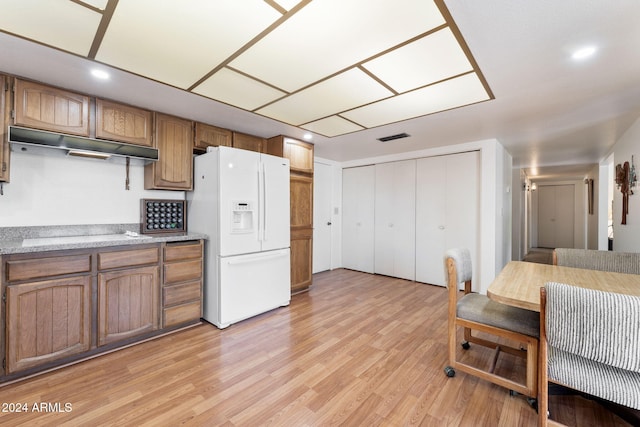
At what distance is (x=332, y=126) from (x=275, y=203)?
45.6 inches

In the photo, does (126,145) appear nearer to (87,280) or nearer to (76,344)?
(87,280)

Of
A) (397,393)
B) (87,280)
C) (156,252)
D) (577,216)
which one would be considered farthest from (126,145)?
(577,216)

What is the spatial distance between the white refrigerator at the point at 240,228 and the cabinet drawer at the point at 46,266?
104cm

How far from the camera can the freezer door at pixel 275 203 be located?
10.5ft

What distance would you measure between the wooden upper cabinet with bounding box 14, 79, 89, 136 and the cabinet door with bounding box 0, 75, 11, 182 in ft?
0.17

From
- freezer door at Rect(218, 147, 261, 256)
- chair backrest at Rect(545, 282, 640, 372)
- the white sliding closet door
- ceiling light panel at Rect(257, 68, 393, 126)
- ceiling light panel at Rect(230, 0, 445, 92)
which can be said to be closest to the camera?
chair backrest at Rect(545, 282, 640, 372)

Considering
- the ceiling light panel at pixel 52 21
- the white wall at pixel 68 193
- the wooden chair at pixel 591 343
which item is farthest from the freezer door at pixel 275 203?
the wooden chair at pixel 591 343

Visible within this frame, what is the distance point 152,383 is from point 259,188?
196 centimetres

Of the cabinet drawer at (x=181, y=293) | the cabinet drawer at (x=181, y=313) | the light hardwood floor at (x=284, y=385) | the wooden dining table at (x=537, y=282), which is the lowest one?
the light hardwood floor at (x=284, y=385)

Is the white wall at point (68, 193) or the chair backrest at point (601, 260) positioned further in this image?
the white wall at point (68, 193)

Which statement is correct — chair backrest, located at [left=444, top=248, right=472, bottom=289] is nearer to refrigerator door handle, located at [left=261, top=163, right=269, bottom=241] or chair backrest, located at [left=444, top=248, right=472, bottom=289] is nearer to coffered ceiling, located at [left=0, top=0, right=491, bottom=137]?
coffered ceiling, located at [left=0, top=0, right=491, bottom=137]

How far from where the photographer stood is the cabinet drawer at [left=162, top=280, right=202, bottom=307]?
2.67 meters

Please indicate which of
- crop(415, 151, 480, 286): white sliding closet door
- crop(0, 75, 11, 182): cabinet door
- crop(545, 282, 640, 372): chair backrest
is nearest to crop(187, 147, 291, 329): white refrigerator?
crop(0, 75, 11, 182): cabinet door

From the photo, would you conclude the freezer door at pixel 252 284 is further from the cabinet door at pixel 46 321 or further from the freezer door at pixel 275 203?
the cabinet door at pixel 46 321
